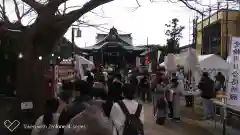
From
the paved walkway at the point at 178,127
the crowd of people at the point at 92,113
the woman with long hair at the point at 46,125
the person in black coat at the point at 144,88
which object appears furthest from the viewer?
the person in black coat at the point at 144,88

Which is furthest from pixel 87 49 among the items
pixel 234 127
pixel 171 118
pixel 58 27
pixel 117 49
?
pixel 58 27

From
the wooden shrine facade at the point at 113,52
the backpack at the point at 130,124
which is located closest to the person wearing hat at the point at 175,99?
the backpack at the point at 130,124

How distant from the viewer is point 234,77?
7836mm

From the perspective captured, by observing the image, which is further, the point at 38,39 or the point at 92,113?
the point at 38,39

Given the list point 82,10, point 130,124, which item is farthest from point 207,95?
point 130,124

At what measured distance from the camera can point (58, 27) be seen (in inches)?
235

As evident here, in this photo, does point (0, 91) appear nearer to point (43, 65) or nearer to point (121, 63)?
point (43, 65)

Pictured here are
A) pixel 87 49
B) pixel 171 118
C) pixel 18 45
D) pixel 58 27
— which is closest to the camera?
pixel 58 27

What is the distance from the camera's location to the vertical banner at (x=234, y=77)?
7684mm

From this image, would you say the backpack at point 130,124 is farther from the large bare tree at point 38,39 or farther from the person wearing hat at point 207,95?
the person wearing hat at point 207,95

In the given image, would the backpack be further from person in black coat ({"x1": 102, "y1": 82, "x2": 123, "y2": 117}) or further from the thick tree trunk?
the thick tree trunk

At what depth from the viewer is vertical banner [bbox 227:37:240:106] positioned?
25.2 feet

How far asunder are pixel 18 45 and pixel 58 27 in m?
0.90

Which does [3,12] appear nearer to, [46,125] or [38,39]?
[38,39]
